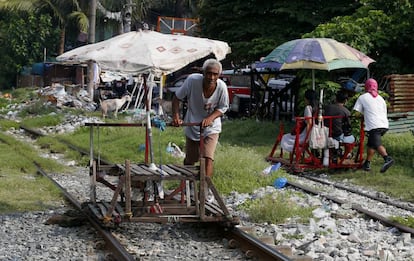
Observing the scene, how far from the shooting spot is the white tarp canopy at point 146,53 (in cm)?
845

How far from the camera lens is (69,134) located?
70.9 feet

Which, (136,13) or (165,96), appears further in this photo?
(136,13)

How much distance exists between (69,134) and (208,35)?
6503 mm

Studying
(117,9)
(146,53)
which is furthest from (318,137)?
(117,9)

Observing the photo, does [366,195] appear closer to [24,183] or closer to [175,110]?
[175,110]

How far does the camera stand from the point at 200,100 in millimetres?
8656

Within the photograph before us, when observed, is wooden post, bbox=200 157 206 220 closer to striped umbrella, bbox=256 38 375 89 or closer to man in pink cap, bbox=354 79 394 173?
man in pink cap, bbox=354 79 394 173

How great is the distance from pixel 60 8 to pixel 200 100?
3666 centimetres

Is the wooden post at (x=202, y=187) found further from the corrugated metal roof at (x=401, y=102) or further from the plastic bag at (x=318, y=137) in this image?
the corrugated metal roof at (x=401, y=102)

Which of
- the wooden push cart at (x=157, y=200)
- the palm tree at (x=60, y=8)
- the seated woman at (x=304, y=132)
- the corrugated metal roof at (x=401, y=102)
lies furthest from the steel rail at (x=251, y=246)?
the palm tree at (x=60, y=8)

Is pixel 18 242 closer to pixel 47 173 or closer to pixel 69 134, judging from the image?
pixel 47 173

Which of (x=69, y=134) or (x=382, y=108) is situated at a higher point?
(x=382, y=108)

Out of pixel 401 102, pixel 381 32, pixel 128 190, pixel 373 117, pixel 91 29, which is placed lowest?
pixel 128 190

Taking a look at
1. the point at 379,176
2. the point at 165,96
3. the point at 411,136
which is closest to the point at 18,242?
the point at 379,176
